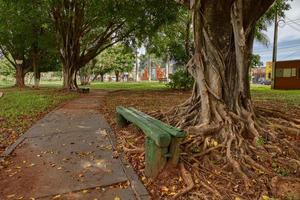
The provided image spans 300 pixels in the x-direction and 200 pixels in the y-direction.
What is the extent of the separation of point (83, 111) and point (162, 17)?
735 centimetres

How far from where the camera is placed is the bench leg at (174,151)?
4.20 metres

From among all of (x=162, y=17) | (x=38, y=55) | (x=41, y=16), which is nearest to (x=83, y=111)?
(x=162, y=17)

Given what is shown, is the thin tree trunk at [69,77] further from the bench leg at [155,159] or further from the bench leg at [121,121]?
the bench leg at [155,159]

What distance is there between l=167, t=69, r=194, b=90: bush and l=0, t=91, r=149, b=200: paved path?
1371 centimetres

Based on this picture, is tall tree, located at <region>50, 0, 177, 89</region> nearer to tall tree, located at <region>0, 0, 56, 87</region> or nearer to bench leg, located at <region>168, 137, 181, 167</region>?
tall tree, located at <region>0, 0, 56, 87</region>

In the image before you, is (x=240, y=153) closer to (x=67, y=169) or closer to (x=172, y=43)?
(x=67, y=169)

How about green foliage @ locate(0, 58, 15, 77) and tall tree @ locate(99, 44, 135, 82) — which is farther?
green foliage @ locate(0, 58, 15, 77)

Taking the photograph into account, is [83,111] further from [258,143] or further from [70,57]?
[70,57]

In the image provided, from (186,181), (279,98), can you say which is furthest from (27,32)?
(186,181)

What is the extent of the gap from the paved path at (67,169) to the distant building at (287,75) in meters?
19.3

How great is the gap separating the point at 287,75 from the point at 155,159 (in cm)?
2187

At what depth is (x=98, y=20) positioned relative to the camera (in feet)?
59.8

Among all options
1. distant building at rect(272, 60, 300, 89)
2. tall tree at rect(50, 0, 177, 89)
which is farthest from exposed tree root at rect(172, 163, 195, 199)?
distant building at rect(272, 60, 300, 89)

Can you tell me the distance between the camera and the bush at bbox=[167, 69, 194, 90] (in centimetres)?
2066
